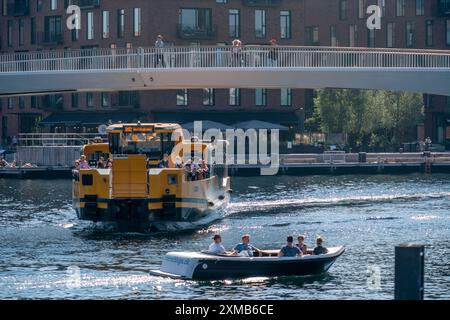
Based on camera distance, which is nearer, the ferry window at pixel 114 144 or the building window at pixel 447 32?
the ferry window at pixel 114 144

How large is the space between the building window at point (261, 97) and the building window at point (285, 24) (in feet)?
17.9

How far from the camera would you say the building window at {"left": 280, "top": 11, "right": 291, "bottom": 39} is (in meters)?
127

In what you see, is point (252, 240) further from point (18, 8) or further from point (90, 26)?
point (18, 8)

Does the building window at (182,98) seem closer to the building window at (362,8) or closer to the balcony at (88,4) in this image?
the balcony at (88,4)

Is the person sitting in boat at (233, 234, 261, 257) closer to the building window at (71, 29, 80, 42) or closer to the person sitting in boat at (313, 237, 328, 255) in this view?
the person sitting in boat at (313, 237, 328, 255)

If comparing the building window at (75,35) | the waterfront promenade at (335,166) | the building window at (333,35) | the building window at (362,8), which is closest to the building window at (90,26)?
the building window at (75,35)

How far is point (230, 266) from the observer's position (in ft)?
157

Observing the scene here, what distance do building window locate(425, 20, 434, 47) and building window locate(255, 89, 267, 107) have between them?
65.9ft

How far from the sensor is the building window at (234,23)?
12550 centimetres

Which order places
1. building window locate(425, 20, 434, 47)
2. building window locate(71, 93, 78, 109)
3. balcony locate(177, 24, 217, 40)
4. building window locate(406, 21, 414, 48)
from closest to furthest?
balcony locate(177, 24, 217, 40) → building window locate(71, 93, 78, 109) → building window locate(425, 20, 434, 47) → building window locate(406, 21, 414, 48)

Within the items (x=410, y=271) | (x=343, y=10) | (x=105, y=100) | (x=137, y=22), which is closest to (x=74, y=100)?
(x=105, y=100)

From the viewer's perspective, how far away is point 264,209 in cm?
7725

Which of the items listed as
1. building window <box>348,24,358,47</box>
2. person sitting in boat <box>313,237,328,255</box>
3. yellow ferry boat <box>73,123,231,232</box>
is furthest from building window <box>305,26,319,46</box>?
person sitting in boat <box>313,237,328,255</box>

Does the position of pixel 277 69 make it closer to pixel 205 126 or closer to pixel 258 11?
pixel 205 126
